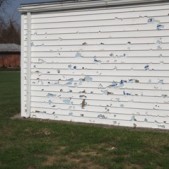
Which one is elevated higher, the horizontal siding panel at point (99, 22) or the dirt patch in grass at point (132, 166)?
the horizontal siding panel at point (99, 22)

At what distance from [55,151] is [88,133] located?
151 centimetres

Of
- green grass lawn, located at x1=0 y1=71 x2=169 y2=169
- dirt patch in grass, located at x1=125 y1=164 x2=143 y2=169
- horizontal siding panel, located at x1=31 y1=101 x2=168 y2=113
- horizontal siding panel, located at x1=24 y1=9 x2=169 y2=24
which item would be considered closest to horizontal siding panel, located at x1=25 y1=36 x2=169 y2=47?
horizontal siding panel, located at x1=24 y1=9 x2=169 y2=24

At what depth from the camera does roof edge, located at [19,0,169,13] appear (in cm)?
994

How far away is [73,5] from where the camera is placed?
35.0 ft

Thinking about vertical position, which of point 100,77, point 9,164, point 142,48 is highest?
point 142,48

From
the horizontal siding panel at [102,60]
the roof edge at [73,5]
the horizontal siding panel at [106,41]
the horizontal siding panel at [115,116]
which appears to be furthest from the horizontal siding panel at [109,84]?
the roof edge at [73,5]

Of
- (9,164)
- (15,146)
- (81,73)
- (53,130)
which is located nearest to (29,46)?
(81,73)

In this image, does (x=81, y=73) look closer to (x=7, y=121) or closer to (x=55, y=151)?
(x=7, y=121)

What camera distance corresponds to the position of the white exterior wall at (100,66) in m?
9.80

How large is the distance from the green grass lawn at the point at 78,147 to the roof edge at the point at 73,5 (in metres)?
2.76

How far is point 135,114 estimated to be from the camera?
1008 cm

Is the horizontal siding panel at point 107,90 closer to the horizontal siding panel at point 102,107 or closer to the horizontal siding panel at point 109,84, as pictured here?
the horizontal siding panel at point 109,84

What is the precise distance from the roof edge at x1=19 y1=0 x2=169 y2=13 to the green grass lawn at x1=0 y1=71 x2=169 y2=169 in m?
2.76

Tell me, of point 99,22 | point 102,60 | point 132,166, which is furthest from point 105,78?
point 132,166
